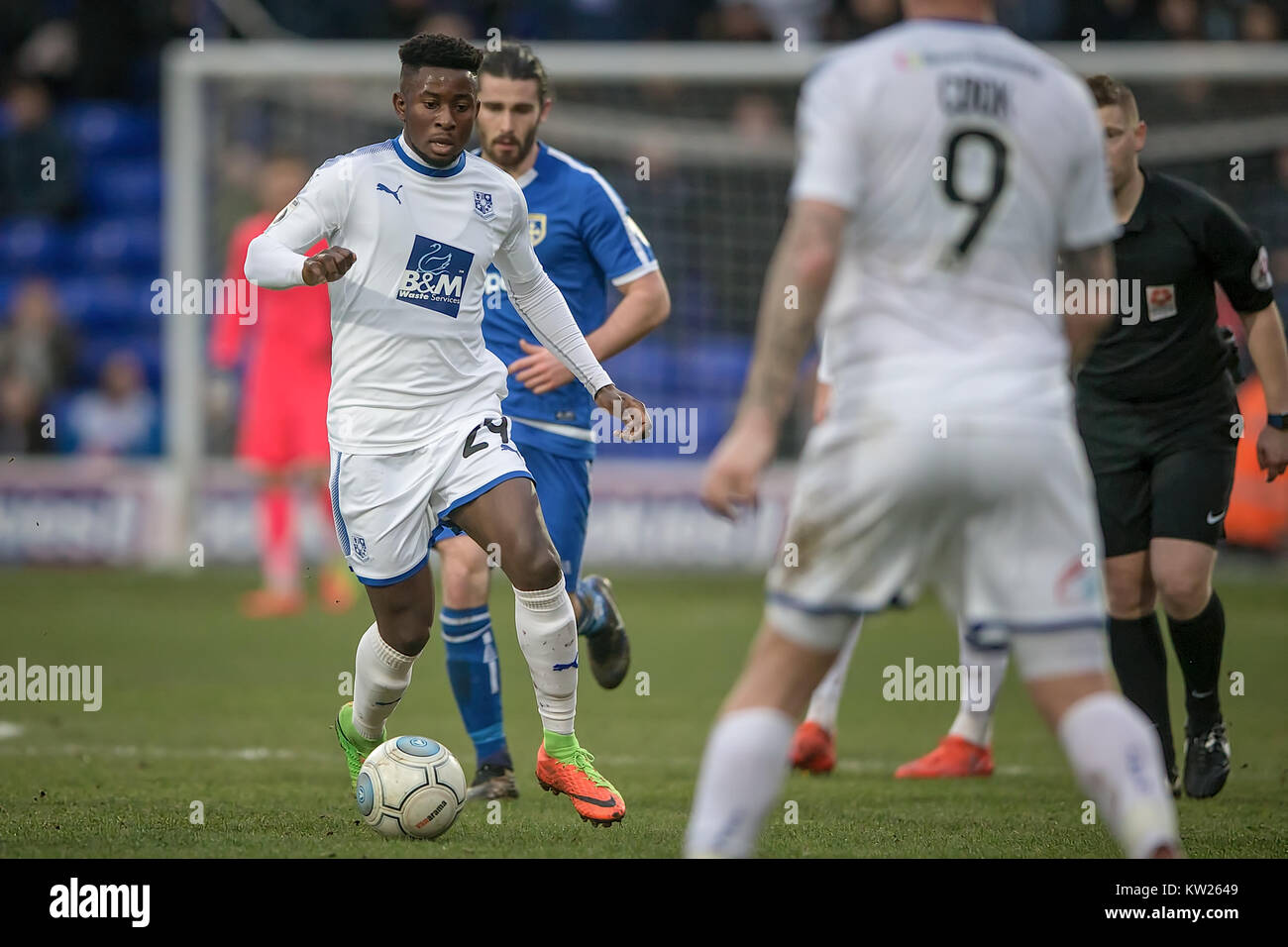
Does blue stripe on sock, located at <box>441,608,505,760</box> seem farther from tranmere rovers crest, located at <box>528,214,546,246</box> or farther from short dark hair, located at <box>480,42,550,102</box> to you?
short dark hair, located at <box>480,42,550,102</box>

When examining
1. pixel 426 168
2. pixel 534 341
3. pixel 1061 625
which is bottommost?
pixel 1061 625

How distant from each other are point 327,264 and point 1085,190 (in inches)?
87.0

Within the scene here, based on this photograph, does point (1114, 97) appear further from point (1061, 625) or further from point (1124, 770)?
point (1124, 770)

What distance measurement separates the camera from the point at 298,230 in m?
5.39

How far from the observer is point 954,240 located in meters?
3.72

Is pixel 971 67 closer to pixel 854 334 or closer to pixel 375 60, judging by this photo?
pixel 854 334

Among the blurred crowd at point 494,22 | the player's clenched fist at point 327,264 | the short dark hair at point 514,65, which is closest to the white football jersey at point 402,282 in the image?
the player's clenched fist at point 327,264

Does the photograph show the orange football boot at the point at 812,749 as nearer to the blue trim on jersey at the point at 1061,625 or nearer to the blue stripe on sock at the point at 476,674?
the blue stripe on sock at the point at 476,674

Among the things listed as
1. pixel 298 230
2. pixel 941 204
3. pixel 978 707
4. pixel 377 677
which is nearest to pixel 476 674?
pixel 377 677

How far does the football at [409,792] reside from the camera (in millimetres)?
5488

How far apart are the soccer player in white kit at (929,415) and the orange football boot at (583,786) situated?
2.03 meters

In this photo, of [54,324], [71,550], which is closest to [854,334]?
[71,550]

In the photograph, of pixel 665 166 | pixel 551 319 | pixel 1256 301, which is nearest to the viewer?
pixel 551 319

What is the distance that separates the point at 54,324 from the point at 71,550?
2816 mm
